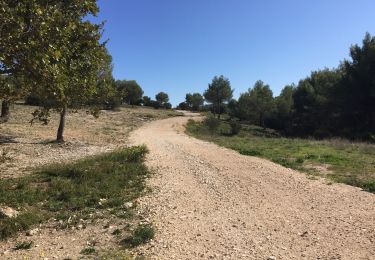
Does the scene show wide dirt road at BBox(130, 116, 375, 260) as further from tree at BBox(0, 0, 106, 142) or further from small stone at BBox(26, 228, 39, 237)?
tree at BBox(0, 0, 106, 142)

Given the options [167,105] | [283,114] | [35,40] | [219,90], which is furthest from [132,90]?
[35,40]

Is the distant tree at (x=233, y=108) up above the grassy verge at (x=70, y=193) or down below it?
above

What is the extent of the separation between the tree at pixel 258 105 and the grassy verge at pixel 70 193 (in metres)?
60.5

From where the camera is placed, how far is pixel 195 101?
4803 inches

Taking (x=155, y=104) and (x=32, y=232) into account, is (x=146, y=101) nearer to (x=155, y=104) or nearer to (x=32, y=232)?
(x=155, y=104)

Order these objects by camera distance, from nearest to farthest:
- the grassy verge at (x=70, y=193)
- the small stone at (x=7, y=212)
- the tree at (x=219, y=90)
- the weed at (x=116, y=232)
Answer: the weed at (x=116, y=232), the small stone at (x=7, y=212), the grassy verge at (x=70, y=193), the tree at (x=219, y=90)

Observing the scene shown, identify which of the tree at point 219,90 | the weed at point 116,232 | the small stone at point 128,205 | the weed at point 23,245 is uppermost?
the tree at point 219,90

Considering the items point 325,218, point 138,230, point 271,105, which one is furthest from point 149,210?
point 271,105

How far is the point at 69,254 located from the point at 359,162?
14095 mm

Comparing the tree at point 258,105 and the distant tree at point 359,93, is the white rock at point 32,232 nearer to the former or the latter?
the distant tree at point 359,93

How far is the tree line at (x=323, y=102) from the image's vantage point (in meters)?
46.0

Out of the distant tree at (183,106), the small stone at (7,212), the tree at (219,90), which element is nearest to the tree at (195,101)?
the distant tree at (183,106)

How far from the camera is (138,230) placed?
27.4 feet

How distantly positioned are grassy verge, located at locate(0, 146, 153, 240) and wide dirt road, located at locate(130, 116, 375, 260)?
0.83 m
